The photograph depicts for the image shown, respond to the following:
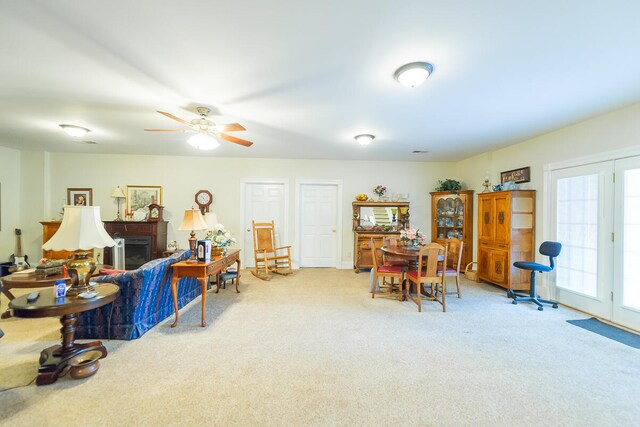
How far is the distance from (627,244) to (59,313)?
551 centimetres

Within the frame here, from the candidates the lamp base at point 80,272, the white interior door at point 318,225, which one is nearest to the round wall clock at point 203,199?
the white interior door at point 318,225

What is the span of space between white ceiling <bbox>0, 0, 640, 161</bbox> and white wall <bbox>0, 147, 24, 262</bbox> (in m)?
2.04

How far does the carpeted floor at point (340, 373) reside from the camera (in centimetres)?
165

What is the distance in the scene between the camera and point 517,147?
4.44 m

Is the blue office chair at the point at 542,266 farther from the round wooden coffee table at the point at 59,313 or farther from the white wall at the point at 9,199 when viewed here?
the white wall at the point at 9,199

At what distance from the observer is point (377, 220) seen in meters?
5.80

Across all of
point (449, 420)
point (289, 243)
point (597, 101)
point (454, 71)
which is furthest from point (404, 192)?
point (449, 420)

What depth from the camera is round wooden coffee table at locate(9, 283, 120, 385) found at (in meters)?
1.78

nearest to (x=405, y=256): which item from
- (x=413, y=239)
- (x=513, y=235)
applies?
(x=413, y=239)

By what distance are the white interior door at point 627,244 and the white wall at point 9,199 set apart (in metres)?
9.71

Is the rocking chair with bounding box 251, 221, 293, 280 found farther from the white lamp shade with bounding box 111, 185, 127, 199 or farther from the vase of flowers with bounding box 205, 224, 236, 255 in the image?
the white lamp shade with bounding box 111, 185, 127, 199

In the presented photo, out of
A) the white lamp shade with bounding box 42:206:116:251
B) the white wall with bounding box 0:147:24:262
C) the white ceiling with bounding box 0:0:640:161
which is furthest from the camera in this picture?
the white wall with bounding box 0:147:24:262

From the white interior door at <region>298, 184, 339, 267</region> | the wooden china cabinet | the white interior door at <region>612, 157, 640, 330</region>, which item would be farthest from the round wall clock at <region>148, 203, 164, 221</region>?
the white interior door at <region>612, 157, 640, 330</region>

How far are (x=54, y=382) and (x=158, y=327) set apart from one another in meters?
0.94
